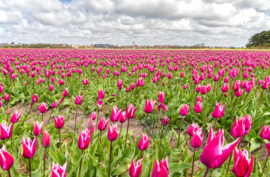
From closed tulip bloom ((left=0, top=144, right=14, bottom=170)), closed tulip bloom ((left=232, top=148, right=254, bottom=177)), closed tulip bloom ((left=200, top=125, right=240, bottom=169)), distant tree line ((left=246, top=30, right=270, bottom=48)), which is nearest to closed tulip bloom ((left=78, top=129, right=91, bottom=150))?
closed tulip bloom ((left=0, top=144, right=14, bottom=170))

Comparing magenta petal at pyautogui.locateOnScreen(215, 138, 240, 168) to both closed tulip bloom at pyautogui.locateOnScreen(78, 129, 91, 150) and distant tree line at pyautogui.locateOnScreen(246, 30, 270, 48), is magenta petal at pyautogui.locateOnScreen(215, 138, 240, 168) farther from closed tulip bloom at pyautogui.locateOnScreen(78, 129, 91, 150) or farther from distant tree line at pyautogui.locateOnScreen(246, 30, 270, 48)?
distant tree line at pyautogui.locateOnScreen(246, 30, 270, 48)

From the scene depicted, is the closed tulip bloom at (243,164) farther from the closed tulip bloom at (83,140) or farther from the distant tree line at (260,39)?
the distant tree line at (260,39)

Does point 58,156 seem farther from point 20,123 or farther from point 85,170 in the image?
point 20,123

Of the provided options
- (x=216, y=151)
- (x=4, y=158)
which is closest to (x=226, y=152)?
(x=216, y=151)

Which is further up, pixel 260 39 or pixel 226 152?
pixel 260 39

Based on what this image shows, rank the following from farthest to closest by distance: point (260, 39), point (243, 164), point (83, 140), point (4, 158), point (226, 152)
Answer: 1. point (260, 39)
2. point (83, 140)
3. point (4, 158)
4. point (243, 164)
5. point (226, 152)

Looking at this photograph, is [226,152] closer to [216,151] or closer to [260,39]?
[216,151]

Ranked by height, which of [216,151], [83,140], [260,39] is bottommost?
[83,140]

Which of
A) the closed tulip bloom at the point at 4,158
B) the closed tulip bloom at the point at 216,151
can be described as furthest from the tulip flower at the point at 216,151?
the closed tulip bloom at the point at 4,158

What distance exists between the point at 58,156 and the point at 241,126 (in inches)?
94.8

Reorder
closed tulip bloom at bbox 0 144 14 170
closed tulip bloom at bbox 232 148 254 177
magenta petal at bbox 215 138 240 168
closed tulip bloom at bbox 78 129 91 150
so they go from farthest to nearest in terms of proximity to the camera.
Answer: closed tulip bloom at bbox 78 129 91 150
closed tulip bloom at bbox 0 144 14 170
closed tulip bloom at bbox 232 148 254 177
magenta petal at bbox 215 138 240 168

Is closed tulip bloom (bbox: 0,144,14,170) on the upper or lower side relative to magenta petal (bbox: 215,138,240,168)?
lower

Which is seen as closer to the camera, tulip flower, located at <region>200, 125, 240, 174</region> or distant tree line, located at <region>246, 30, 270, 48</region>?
tulip flower, located at <region>200, 125, 240, 174</region>

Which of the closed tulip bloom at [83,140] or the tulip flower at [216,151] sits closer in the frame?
the tulip flower at [216,151]
